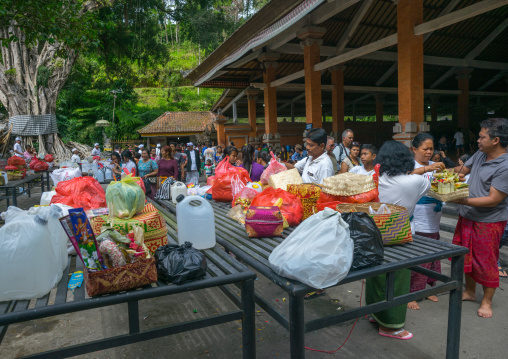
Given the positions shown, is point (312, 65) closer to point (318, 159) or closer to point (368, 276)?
point (318, 159)

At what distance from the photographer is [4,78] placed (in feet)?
58.0

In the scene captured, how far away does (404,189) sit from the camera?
8.42 feet

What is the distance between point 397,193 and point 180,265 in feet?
5.70

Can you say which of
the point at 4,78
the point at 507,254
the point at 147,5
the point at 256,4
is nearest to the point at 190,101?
the point at 256,4

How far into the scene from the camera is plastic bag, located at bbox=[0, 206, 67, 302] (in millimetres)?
1646

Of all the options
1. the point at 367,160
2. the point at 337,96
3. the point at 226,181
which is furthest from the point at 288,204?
the point at 337,96

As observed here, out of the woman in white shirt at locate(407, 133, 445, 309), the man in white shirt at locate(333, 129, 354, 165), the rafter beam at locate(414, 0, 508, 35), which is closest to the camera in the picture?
the woman in white shirt at locate(407, 133, 445, 309)

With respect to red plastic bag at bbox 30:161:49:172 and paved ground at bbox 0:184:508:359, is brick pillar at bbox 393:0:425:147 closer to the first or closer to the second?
paved ground at bbox 0:184:508:359

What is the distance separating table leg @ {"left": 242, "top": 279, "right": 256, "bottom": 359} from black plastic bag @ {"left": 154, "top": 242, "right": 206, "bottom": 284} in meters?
0.24

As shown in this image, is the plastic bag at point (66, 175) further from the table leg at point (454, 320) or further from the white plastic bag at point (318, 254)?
the table leg at point (454, 320)

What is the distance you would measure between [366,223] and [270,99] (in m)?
11.7

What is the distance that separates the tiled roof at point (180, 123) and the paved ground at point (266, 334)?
2367 cm

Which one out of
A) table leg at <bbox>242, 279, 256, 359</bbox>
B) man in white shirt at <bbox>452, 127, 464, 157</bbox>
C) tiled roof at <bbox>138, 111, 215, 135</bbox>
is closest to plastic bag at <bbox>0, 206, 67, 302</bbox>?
table leg at <bbox>242, 279, 256, 359</bbox>

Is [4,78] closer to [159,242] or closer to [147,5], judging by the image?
[147,5]
